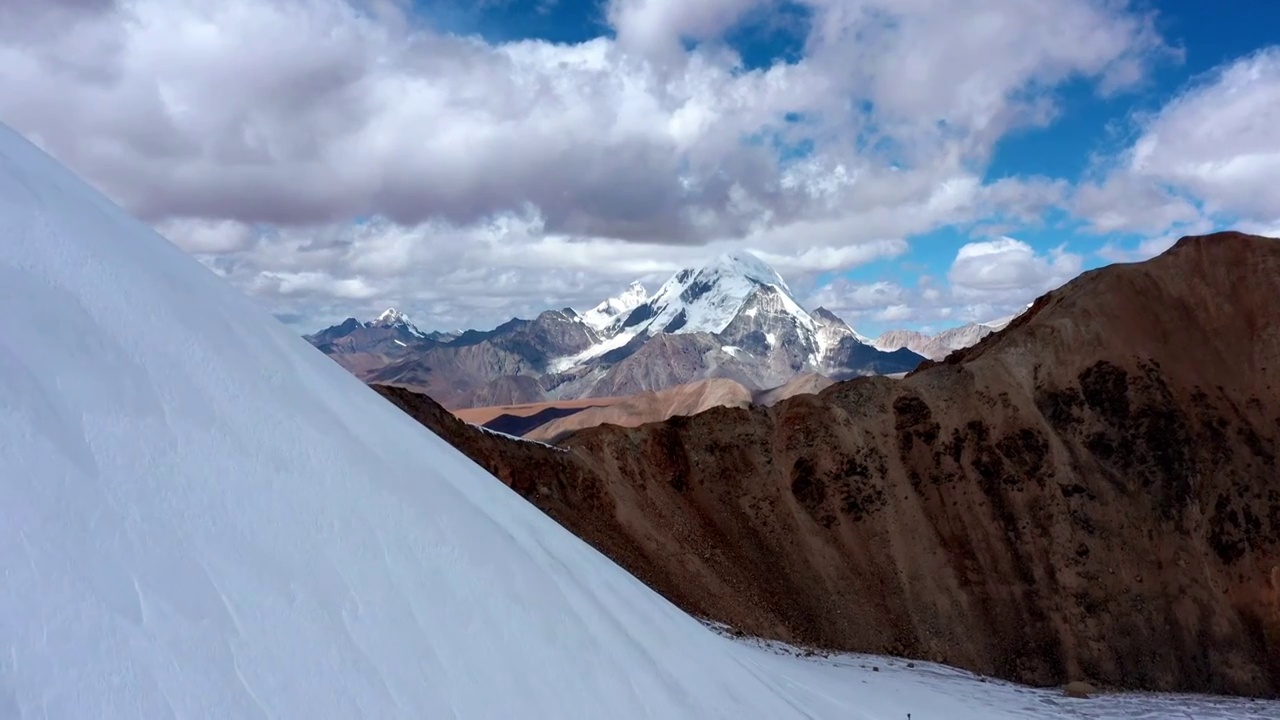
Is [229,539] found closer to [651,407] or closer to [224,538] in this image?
[224,538]

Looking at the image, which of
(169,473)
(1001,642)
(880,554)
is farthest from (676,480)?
(169,473)

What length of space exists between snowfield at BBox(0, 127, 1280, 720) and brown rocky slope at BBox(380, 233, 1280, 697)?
20172 millimetres

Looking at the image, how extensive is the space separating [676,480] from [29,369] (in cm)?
3046

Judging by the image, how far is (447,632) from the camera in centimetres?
569

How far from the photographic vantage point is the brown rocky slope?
2994cm

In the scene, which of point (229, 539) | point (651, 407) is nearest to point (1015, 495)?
point (229, 539)

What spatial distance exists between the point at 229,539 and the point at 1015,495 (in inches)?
1392

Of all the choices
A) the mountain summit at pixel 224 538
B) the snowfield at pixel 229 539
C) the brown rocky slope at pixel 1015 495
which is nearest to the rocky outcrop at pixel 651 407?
the brown rocky slope at pixel 1015 495

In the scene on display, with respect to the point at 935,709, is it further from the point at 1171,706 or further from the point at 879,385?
the point at 879,385

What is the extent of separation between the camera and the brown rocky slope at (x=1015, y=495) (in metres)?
29.9

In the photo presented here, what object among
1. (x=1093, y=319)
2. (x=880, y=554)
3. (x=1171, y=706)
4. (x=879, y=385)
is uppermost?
(x=1093, y=319)

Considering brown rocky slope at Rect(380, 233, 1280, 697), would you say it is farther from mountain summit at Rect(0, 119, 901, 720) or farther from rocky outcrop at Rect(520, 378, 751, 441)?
rocky outcrop at Rect(520, 378, 751, 441)

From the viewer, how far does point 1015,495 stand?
1361 inches

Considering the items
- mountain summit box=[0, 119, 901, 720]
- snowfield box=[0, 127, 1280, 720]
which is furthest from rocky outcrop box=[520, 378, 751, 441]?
mountain summit box=[0, 119, 901, 720]
